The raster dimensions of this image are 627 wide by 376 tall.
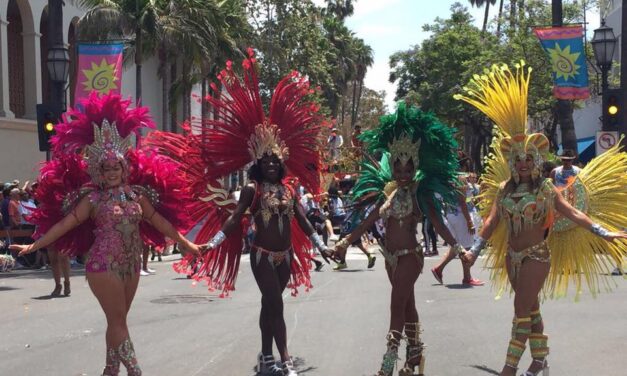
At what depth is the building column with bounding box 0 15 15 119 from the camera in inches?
1094

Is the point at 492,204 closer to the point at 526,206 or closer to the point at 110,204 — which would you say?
the point at 526,206

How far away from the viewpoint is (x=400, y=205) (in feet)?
22.9

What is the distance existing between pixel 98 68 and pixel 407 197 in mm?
12832

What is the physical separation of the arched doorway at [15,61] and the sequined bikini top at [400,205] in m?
25.5

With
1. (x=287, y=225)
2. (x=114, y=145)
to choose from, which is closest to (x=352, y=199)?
(x=287, y=225)

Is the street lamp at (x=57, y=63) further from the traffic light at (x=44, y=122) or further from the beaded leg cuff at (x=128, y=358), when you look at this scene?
the beaded leg cuff at (x=128, y=358)

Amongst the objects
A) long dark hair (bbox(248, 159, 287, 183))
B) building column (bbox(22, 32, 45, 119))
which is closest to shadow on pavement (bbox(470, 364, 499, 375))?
long dark hair (bbox(248, 159, 287, 183))

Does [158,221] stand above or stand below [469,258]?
above

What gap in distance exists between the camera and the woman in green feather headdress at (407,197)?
269 inches

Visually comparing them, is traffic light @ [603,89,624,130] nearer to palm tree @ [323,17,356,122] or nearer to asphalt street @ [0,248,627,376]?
asphalt street @ [0,248,627,376]

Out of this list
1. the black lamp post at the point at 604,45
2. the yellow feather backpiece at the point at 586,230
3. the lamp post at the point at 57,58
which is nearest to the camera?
the yellow feather backpiece at the point at 586,230

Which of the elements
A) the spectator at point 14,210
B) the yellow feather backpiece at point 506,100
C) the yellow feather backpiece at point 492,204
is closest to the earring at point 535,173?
the yellow feather backpiece at point 506,100

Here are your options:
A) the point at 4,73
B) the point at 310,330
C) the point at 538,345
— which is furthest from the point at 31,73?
the point at 538,345

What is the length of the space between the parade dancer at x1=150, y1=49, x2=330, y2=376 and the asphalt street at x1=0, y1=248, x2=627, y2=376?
0.80 m
